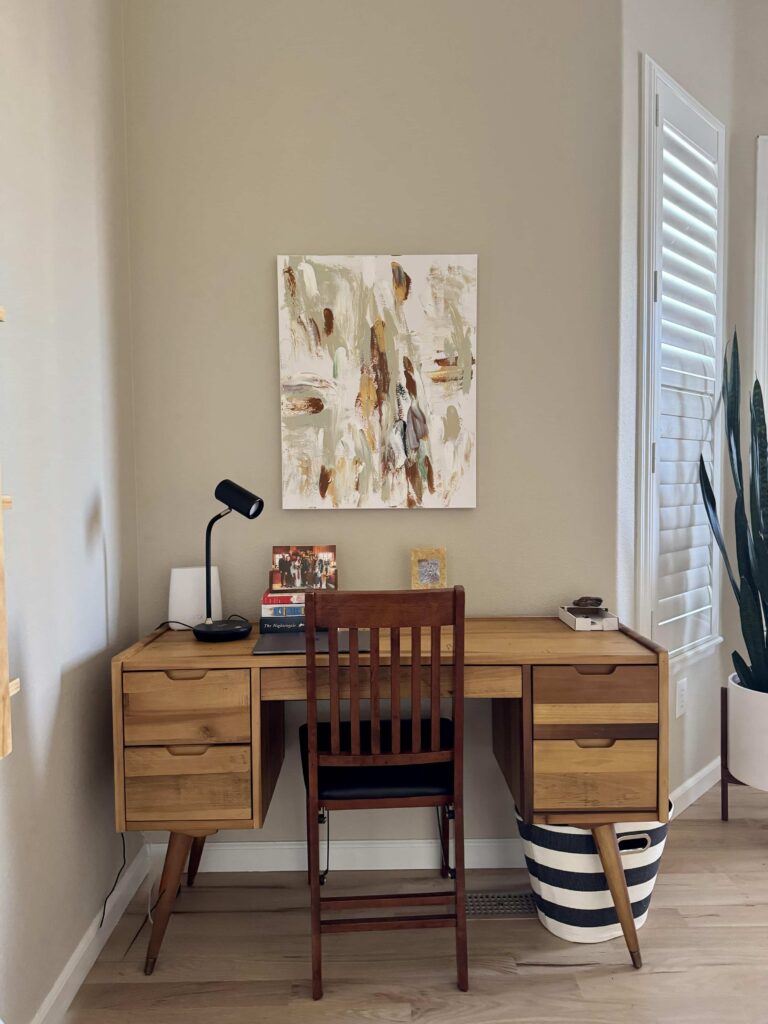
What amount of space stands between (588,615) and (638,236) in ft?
4.15

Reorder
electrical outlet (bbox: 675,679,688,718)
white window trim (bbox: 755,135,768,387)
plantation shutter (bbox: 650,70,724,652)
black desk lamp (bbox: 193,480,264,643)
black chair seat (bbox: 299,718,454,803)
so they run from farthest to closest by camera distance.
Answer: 1. white window trim (bbox: 755,135,768,387)
2. electrical outlet (bbox: 675,679,688,718)
3. plantation shutter (bbox: 650,70,724,652)
4. black desk lamp (bbox: 193,480,264,643)
5. black chair seat (bbox: 299,718,454,803)

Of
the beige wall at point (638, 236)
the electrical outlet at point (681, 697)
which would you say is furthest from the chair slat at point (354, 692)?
the electrical outlet at point (681, 697)

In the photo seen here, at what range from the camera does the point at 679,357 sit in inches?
107

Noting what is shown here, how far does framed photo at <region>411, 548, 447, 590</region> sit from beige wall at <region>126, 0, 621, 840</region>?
7 cm

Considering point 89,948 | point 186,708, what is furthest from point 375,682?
point 89,948

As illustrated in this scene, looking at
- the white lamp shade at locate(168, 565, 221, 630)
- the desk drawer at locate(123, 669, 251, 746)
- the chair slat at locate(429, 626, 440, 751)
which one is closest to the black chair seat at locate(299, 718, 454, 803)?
the chair slat at locate(429, 626, 440, 751)

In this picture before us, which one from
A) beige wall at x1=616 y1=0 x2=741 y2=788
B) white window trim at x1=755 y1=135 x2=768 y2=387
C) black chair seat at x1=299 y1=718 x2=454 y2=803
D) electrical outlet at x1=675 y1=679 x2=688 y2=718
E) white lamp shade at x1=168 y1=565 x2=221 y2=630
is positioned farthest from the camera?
white window trim at x1=755 y1=135 x2=768 y2=387

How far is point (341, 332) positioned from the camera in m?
2.44

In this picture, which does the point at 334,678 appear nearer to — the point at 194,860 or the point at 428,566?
the point at 428,566

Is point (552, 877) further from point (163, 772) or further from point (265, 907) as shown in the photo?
point (163, 772)

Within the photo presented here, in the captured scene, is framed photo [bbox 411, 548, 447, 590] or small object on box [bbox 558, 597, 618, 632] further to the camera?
framed photo [bbox 411, 548, 447, 590]

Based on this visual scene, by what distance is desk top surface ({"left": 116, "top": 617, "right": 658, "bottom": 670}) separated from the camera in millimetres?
1974

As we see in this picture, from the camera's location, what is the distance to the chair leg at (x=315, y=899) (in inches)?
73.7

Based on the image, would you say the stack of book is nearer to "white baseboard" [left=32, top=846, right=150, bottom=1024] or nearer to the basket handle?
"white baseboard" [left=32, top=846, right=150, bottom=1024]
